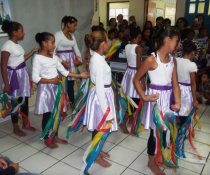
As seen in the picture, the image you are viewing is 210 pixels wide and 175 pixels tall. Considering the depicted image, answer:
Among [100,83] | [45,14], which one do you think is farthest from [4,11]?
[100,83]

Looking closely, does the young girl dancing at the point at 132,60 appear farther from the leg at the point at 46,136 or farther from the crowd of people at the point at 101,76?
the leg at the point at 46,136

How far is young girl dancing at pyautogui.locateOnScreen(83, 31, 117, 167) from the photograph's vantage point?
2037mm

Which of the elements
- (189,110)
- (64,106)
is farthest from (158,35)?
(64,106)

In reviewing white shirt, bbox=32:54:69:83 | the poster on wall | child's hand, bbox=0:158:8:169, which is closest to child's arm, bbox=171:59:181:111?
white shirt, bbox=32:54:69:83

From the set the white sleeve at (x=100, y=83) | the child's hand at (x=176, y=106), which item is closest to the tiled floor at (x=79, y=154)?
the child's hand at (x=176, y=106)

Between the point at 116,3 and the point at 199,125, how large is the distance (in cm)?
688

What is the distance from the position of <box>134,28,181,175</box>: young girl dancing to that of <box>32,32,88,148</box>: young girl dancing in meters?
0.74

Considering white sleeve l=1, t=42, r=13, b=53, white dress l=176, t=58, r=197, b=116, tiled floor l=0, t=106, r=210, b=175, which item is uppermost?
white sleeve l=1, t=42, r=13, b=53

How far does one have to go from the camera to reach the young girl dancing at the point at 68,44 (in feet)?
10.8

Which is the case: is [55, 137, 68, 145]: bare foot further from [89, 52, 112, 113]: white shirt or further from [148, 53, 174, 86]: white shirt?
[148, 53, 174, 86]: white shirt

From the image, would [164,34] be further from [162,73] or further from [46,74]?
[46,74]

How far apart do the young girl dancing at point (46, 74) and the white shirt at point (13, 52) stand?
1.37 ft

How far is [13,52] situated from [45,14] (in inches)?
52.7

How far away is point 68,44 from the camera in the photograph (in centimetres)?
340
